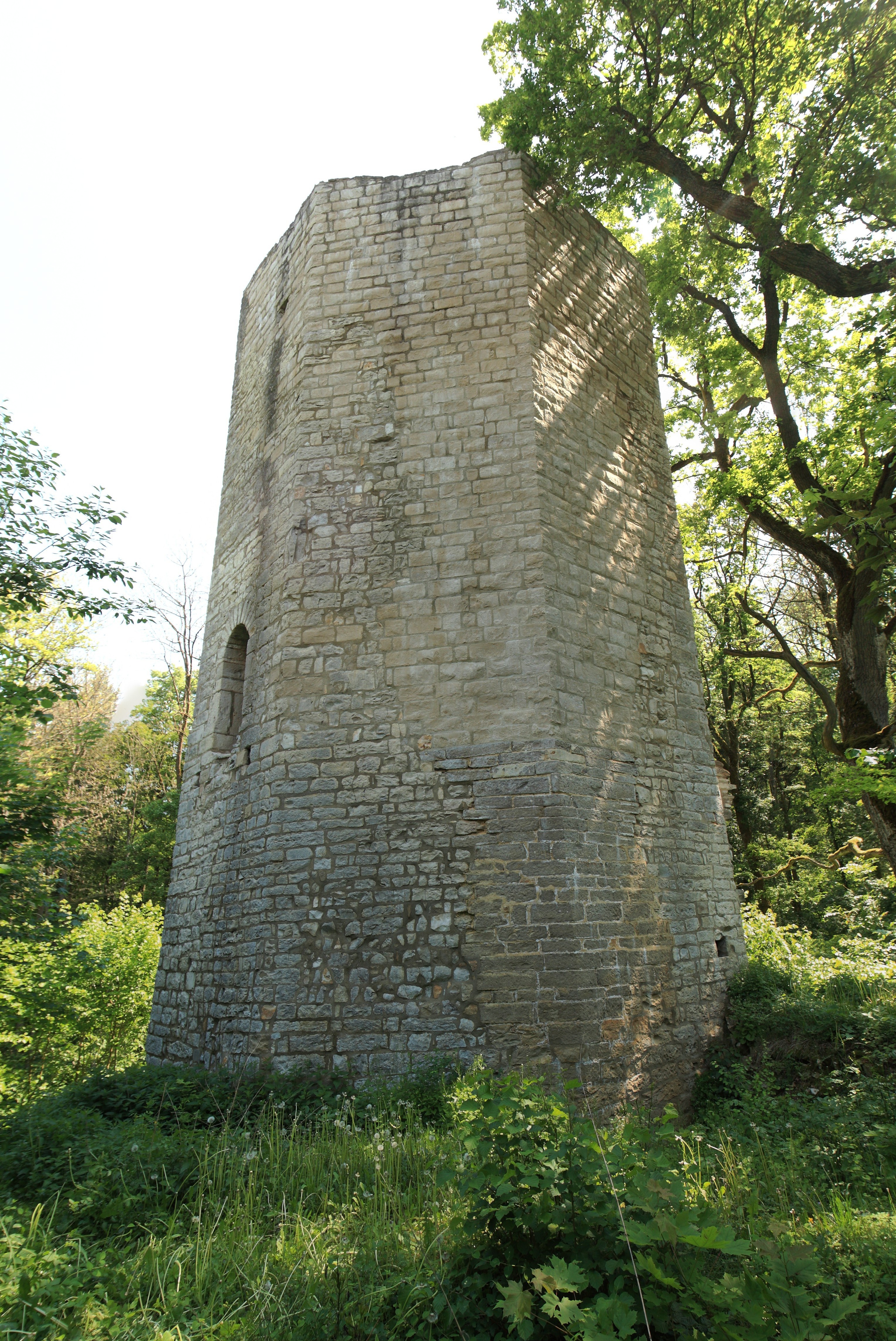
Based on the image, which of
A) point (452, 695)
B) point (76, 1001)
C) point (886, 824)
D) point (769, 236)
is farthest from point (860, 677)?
point (76, 1001)

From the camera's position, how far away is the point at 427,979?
18.8 feet

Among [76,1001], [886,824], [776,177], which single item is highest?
[776,177]

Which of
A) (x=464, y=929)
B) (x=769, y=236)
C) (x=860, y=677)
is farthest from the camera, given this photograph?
(x=860, y=677)

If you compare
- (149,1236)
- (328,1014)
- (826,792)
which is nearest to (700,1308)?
(149,1236)

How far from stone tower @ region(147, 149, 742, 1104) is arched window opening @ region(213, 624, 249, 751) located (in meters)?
0.04

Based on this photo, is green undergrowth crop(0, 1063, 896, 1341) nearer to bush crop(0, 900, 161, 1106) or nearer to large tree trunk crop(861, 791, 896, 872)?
bush crop(0, 900, 161, 1106)

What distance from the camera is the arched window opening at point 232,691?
26.9 ft

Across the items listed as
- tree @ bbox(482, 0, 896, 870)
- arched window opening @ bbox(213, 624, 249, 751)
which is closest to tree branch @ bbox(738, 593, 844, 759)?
tree @ bbox(482, 0, 896, 870)

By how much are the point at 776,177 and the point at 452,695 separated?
783 centimetres

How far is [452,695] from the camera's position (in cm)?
638

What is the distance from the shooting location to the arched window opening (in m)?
8.20

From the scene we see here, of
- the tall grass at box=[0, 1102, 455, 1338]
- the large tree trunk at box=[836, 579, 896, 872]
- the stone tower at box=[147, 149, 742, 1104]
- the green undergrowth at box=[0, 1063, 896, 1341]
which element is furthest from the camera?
the large tree trunk at box=[836, 579, 896, 872]

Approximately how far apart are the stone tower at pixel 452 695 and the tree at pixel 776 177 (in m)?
1.16

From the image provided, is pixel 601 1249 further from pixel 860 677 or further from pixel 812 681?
pixel 812 681
